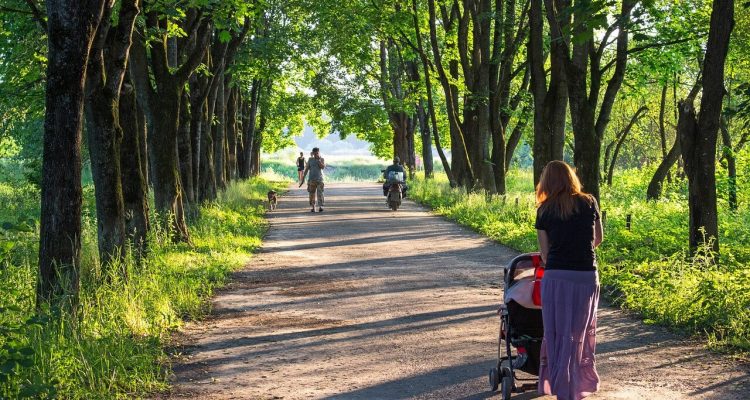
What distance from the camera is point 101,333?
8.09m

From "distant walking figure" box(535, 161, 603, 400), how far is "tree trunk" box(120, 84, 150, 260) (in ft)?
26.9

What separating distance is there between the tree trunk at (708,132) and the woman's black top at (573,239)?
6.39m

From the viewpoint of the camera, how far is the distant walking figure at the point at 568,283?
6.32m

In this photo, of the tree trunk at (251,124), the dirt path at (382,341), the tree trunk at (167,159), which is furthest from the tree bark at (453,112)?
the dirt path at (382,341)

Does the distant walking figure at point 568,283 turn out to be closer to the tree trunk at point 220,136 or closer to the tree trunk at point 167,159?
the tree trunk at point 167,159

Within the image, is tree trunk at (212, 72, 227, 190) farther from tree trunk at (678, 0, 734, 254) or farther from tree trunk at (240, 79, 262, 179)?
tree trunk at (678, 0, 734, 254)

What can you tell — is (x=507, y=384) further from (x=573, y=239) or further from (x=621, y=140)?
(x=621, y=140)

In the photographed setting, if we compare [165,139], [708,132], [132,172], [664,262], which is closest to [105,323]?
[132,172]

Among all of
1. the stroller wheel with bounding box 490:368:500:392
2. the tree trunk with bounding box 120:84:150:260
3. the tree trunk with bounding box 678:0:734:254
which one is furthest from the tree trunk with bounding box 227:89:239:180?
the stroller wheel with bounding box 490:368:500:392

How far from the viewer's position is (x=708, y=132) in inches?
480

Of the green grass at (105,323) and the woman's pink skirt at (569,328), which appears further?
the green grass at (105,323)

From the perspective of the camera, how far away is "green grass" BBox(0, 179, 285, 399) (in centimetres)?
642

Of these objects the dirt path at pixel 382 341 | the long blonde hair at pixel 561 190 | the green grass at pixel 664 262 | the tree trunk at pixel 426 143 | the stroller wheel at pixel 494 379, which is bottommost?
the dirt path at pixel 382 341

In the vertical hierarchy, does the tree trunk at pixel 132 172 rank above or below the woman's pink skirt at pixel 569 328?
above
